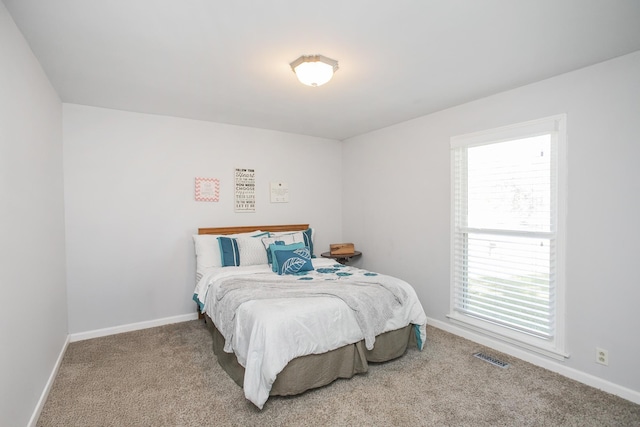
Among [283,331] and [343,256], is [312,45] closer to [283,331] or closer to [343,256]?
[283,331]

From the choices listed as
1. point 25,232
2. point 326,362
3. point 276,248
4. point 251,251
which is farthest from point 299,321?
point 25,232

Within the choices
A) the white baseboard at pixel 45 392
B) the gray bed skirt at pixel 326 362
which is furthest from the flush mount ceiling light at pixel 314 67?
the white baseboard at pixel 45 392

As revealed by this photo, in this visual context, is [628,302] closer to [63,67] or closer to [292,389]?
[292,389]

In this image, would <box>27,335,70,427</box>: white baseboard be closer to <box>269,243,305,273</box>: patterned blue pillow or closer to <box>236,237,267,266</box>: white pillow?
<box>236,237,267,266</box>: white pillow

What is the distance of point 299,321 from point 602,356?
2257 mm

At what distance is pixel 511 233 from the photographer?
2973 mm

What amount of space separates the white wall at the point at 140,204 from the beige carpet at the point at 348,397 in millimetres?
743

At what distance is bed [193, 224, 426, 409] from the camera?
7.11 feet

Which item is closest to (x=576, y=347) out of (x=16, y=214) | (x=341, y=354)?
(x=341, y=354)

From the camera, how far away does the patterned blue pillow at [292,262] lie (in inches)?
134

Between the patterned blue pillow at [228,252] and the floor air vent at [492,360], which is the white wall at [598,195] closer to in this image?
the floor air vent at [492,360]

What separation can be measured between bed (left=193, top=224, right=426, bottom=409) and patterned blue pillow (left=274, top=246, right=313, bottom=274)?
1cm

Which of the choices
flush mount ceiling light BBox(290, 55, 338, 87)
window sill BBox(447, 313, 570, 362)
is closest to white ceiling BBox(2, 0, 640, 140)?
flush mount ceiling light BBox(290, 55, 338, 87)

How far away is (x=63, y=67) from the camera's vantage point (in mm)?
2488
